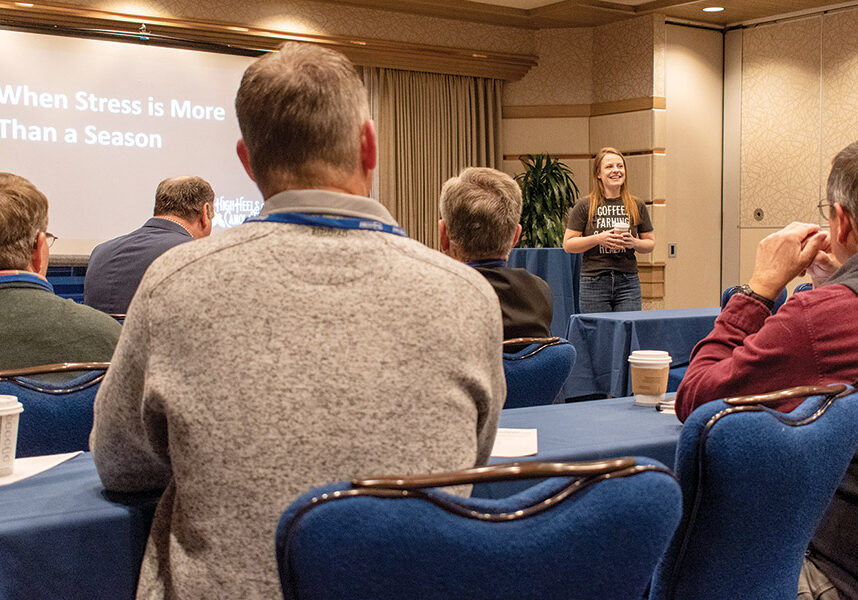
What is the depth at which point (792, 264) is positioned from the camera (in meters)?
1.80

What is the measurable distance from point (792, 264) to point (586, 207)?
3.48m

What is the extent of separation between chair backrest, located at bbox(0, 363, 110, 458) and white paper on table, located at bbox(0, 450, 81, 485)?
0.08 m

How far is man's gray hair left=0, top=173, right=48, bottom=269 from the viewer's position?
207cm

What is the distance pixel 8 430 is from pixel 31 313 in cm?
67

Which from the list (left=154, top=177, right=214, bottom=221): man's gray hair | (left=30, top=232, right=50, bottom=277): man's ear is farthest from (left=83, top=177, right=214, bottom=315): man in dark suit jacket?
(left=30, top=232, right=50, bottom=277): man's ear

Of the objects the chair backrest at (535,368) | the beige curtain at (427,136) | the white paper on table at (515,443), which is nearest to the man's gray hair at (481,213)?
the chair backrest at (535,368)

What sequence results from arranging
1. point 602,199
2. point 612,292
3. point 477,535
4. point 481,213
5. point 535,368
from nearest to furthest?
1. point 477,535
2. point 535,368
3. point 481,213
4. point 612,292
5. point 602,199

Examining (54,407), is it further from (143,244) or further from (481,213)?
(143,244)

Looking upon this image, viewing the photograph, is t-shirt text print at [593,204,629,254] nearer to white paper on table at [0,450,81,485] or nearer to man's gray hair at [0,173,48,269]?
man's gray hair at [0,173,48,269]

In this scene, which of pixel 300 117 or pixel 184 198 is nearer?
pixel 300 117

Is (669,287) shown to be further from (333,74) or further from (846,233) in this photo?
(333,74)

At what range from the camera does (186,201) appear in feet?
13.1

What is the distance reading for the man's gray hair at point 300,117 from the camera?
111 centimetres

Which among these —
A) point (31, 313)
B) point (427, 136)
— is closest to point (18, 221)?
point (31, 313)
